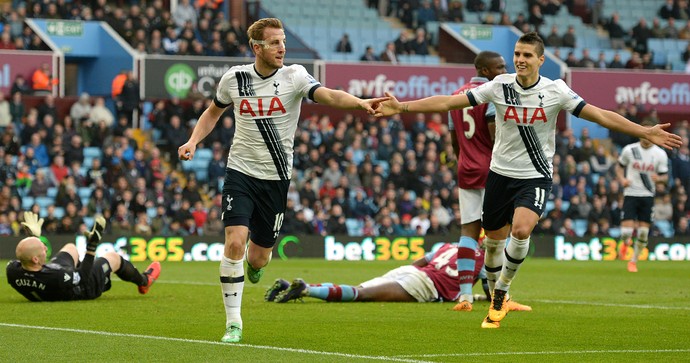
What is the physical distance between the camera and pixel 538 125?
429 inches

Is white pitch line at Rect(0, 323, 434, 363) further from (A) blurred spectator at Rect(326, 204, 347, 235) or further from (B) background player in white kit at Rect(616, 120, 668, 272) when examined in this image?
(A) blurred spectator at Rect(326, 204, 347, 235)

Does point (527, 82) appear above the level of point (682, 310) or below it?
above

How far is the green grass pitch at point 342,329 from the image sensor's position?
341 inches

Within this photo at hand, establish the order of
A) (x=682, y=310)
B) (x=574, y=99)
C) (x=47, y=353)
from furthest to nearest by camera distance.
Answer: (x=682, y=310), (x=574, y=99), (x=47, y=353)

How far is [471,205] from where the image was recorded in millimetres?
12781

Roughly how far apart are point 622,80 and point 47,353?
2750 cm

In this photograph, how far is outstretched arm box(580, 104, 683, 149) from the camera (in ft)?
31.8

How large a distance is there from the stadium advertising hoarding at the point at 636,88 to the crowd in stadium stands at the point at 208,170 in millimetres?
842

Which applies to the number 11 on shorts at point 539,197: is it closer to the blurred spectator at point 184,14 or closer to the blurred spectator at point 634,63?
the blurred spectator at point 184,14

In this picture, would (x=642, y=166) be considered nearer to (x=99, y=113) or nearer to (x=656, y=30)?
(x=99, y=113)

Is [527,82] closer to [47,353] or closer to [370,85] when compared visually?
[47,353]

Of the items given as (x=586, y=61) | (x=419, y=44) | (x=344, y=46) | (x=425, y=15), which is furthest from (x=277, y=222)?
(x=425, y=15)

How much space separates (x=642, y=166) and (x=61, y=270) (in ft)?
38.2

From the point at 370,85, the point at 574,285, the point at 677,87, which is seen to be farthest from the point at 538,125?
the point at 677,87
